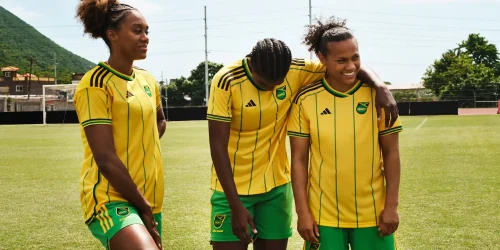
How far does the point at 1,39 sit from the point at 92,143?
16253 centimetres

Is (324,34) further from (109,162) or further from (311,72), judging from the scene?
(109,162)

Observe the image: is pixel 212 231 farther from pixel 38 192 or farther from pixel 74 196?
pixel 38 192

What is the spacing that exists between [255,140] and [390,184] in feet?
2.80

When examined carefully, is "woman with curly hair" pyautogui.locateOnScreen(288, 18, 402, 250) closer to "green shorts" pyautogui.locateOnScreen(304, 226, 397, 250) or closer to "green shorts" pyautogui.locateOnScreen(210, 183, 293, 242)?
"green shorts" pyautogui.locateOnScreen(304, 226, 397, 250)

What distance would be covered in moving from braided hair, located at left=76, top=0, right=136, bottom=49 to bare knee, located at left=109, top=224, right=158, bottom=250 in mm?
1087

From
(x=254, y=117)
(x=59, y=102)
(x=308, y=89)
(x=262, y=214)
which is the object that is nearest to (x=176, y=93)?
(x=59, y=102)

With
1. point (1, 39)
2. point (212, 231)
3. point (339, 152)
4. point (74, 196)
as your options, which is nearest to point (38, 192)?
point (74, 196)

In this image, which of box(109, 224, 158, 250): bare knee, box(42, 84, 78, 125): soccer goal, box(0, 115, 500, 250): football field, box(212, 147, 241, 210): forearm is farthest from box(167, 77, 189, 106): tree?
box(109, 224, 158, 250): bare knee

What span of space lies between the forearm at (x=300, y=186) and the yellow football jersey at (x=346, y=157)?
0.08m

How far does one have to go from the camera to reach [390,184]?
3.20 metres

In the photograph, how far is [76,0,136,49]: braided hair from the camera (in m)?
3.19

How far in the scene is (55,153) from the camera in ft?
54.1

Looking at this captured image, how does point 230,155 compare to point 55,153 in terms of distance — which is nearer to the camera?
point 230,155

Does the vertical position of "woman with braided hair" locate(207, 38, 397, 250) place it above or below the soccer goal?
below
